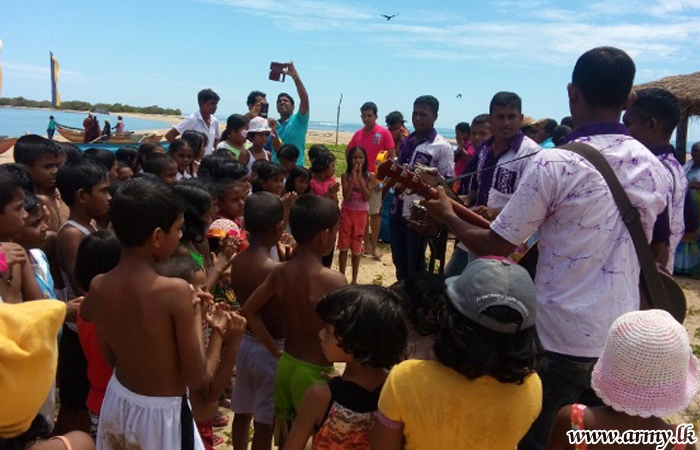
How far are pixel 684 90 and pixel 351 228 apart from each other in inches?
285

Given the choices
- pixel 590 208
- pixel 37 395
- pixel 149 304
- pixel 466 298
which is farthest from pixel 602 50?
pixel 37 395

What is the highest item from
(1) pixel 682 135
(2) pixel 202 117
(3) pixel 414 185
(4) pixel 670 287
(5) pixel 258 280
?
(1) pixel 682 135

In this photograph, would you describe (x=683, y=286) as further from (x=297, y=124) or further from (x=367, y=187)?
(x=297, y=124)

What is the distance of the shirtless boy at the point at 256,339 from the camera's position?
2.99 meters

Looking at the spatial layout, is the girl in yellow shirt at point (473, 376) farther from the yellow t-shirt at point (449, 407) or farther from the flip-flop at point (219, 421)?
the flip-flop at point (219, 421)

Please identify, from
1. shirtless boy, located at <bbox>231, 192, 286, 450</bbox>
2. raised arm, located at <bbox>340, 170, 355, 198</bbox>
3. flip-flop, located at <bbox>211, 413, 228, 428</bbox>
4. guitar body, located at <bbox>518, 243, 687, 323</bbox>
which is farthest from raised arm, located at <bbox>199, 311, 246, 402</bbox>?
raised arm, located at <bbox>340, 170, 355, 198</bbox>

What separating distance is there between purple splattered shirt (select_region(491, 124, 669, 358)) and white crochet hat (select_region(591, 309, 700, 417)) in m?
0.40

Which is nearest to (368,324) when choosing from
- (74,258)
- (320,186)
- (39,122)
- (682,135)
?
(74,258)

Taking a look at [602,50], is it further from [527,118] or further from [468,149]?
[468,149]

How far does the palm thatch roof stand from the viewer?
9.80 metres

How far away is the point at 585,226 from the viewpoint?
2.10 metres

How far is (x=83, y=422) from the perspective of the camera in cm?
298

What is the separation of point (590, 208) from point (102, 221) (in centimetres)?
304

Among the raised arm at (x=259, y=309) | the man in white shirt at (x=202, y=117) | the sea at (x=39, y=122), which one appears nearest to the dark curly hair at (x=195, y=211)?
the raised arm at (x=259, y=309)
